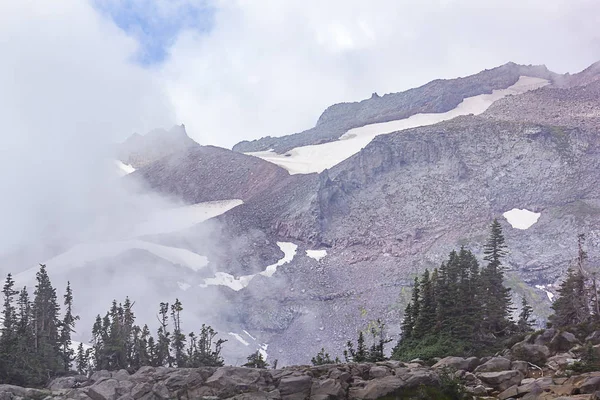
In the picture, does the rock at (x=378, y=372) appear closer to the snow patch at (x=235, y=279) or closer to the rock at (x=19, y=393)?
A: the rock at (x=19, y=393)

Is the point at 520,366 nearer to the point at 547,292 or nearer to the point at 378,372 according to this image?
the point at 378,372

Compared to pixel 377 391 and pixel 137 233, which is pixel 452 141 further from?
pixel 377 391

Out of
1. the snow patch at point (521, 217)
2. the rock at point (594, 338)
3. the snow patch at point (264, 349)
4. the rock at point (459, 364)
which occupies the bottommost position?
the snow patch at point (264, 349)

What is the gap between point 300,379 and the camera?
37.8 metres

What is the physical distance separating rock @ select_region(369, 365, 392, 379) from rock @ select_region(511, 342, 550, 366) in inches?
393

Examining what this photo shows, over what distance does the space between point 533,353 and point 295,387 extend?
1641 centimetres

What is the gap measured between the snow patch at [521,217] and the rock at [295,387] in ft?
381

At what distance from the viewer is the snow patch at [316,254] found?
6206 inches

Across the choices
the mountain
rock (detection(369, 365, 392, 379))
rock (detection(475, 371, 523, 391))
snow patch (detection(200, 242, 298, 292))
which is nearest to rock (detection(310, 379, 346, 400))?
rock (detection(369, 365, 392, 379))

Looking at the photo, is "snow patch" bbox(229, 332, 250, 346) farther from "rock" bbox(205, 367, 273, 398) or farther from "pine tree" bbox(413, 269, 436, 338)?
"rock" bbox(205, 367, 273, 398)

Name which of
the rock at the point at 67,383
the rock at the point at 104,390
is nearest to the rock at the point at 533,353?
the rock at the point at 104,390

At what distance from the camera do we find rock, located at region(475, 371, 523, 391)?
36628mm

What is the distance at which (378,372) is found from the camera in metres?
38.8

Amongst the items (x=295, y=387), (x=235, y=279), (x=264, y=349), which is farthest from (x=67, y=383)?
(x=235, y=279)
